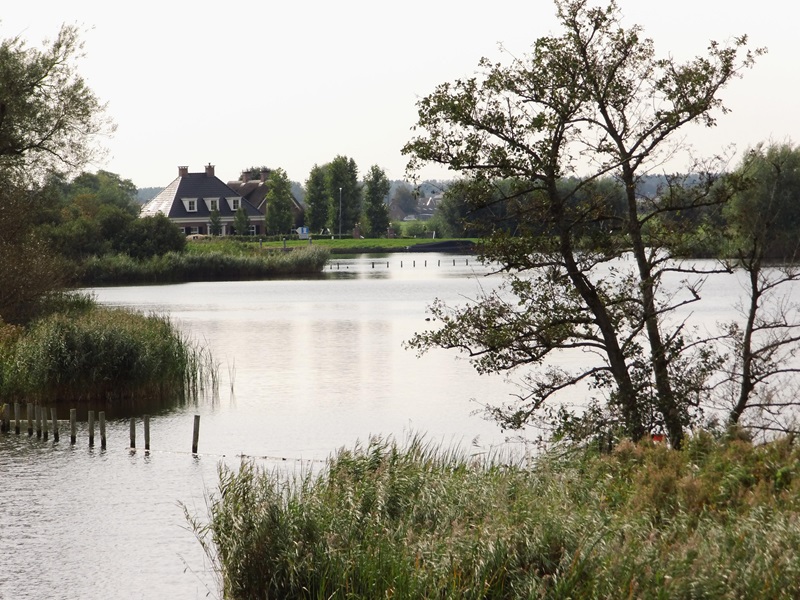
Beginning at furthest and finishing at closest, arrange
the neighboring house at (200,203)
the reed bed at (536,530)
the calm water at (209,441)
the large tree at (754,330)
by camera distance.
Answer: the neighboring house at (200,203) < the large tree at (754,330) < the calm water at (209,441) < the reed bed at (536,530)

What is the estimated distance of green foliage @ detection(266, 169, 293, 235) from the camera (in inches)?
5187

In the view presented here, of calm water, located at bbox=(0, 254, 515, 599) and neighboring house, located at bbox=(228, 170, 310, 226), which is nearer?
calm water, located at bbox=(0, 254, 515, 599)

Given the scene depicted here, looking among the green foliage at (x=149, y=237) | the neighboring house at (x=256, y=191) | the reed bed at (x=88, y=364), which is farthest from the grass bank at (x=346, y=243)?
the reed bed at (x=88, y=364)

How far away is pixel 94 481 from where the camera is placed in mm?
20781

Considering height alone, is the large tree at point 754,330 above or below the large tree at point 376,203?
below

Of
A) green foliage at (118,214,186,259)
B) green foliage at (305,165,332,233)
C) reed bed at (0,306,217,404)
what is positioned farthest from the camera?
green foliage at (305,165,332,233)

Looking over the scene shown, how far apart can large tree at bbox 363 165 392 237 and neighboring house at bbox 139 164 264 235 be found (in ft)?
53.9

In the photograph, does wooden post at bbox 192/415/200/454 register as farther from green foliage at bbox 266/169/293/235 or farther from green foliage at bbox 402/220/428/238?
green foliage at bbox 402/220/428/238

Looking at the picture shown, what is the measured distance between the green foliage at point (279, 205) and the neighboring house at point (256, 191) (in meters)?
5.37

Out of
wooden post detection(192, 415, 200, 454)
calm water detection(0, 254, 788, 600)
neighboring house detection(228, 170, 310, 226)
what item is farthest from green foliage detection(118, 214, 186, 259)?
wooden post detection(192, 415, 200, 454)

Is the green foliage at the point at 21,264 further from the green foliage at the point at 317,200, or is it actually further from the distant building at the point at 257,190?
the green foliage at the point at 317,200

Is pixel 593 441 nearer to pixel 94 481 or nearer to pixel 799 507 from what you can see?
pixel 799 507

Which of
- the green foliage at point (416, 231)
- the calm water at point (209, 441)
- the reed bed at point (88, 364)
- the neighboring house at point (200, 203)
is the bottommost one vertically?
the calm water at point (209, 441)

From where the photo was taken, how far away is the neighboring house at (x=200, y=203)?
5320 inches
